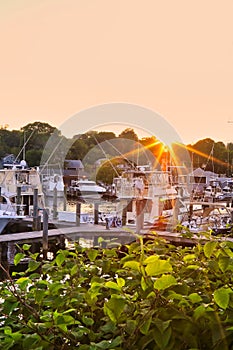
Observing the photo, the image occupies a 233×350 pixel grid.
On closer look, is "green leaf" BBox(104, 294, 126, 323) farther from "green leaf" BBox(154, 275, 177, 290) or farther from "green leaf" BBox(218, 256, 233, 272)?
"green leaf" BBox(218, 256, 233, 272)

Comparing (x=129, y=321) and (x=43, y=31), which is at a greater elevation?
(x=43, y=31)

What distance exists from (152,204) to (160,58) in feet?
34.7

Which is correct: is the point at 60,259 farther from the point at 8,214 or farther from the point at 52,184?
the point at 52,184

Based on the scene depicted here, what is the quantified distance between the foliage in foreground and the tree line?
9.33 meters

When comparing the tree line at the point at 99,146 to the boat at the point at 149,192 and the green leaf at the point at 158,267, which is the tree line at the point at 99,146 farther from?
the green leaf at the point at 158,267

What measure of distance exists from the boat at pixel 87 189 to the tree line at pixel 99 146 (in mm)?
823

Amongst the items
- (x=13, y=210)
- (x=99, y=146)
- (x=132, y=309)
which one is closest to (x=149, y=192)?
(x=99, y=146)

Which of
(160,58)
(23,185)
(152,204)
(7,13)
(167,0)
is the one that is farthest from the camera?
(23,185)

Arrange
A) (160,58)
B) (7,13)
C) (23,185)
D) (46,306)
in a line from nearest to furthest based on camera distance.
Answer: (46,306)
(7,13)
(160,58)
(23,185)

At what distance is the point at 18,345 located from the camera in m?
0.90

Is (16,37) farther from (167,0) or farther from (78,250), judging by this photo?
(78,250)

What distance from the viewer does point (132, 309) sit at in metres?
0.90

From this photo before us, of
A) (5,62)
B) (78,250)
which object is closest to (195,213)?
(5,62)

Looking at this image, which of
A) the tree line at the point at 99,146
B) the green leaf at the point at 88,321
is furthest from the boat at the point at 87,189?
the green leaf at the point at 88,321
